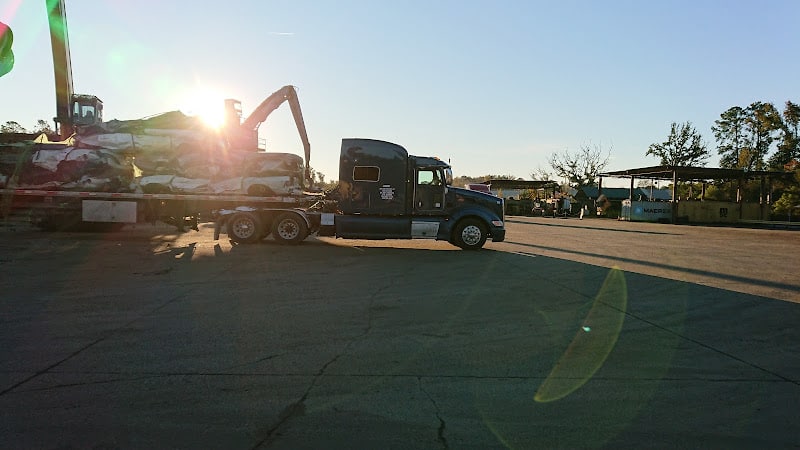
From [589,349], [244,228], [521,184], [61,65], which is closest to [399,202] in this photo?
[244,228]

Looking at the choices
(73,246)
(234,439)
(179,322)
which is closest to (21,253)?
(73,246)

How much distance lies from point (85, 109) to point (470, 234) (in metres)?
17.3

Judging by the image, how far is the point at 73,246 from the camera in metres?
15.6

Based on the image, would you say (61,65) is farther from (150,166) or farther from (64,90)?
(150,166)

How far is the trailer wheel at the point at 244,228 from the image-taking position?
55.2 ft

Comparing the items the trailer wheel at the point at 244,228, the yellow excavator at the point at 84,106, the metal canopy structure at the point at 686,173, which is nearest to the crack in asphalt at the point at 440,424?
the trailer wheel at the point at 244,228

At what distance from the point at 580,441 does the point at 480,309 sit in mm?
4304

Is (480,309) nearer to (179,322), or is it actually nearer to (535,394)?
(535,394)

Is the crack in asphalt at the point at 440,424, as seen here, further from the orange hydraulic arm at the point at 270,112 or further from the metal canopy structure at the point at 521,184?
the metal canopy structure at the point at 521,184

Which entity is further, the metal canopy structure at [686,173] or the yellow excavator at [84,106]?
the metal canopy structure at [686,173]

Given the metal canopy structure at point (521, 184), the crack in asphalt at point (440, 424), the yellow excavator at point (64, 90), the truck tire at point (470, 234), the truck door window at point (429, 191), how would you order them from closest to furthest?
the crack in asphalt at point (440, 424) → the truck door window at point (429, 191) → the truck tire at point (470, 234) → the yellow excavator at point (64, 90) → the metal canopy structure at point (521, 184)

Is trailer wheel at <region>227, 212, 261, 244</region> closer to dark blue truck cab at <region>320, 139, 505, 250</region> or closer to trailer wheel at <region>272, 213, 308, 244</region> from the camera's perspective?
trailer wheel at <region>272, 213, 308, 244</region>

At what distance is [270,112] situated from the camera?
78.3 ft

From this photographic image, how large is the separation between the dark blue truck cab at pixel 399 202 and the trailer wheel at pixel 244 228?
1.97 meters
